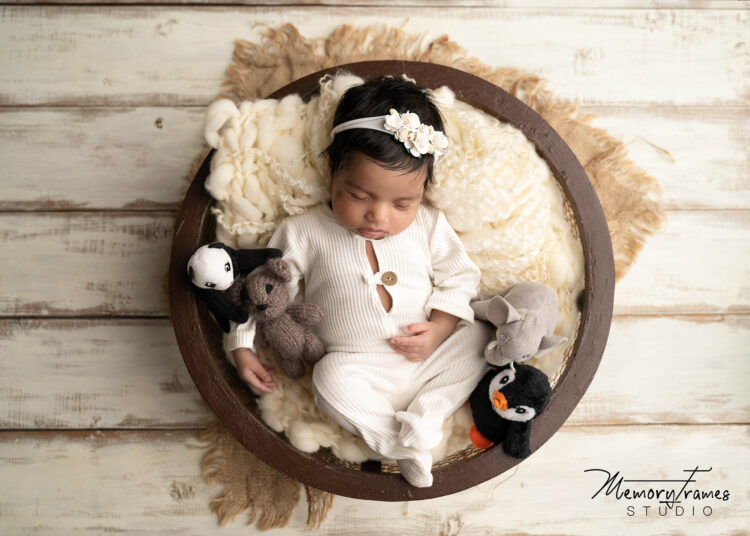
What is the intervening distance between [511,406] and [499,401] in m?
0.03

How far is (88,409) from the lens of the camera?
140 cm

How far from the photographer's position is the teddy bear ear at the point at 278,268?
1119 millimetres

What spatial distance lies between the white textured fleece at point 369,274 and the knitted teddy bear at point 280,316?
0.05 m

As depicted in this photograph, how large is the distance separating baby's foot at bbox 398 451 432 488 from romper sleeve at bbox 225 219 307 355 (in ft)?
1.36

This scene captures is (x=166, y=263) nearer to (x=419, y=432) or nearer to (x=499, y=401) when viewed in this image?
(x=419, y=432)

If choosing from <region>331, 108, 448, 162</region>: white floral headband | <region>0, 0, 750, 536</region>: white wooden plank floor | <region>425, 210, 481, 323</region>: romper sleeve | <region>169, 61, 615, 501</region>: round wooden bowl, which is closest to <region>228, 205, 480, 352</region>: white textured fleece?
<region>425, 210, 481, 323</region>: romper sleeve

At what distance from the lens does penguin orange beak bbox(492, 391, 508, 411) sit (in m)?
1.11

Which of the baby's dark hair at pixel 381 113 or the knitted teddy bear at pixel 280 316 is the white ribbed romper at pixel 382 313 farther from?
the baby's dark hair at pixel 381 113

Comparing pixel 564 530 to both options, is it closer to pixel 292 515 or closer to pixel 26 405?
pixel 292 515

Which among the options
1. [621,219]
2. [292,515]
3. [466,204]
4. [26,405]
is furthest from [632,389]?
[26,405]

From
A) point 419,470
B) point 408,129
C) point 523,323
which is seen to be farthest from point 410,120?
point 419,470

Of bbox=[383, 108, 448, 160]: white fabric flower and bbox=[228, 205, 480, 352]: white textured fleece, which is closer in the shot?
bbox=[383, 108, 448, 160]: white fabric flower

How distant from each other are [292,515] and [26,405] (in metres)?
0.72

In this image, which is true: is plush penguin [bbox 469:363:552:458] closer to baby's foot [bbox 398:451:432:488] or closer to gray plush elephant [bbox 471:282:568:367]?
gray plush elephant [bbox 471:282:568:367]
